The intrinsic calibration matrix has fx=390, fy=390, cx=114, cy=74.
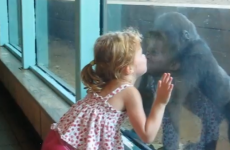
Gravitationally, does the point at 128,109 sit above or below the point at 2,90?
above

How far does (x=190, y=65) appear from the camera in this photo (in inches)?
59.1

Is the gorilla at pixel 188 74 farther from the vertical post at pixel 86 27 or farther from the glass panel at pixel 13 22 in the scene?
the glass panel at pixel 13 22

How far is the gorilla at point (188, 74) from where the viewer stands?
1.40 meters

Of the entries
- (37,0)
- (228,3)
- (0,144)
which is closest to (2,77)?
(37,0)

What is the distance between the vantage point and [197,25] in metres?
1.43

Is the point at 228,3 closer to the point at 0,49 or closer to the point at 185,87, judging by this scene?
the point at 185,87

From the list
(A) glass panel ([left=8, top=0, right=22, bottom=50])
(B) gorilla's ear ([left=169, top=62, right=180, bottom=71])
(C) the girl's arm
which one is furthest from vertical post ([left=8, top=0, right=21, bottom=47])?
(C) the girl's arm

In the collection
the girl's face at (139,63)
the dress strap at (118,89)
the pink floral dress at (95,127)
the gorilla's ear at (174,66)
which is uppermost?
the girl's face at (139,63)

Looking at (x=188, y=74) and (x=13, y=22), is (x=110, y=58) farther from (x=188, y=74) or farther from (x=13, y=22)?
(x=13, y=22)

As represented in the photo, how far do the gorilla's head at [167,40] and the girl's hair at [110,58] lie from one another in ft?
0.67


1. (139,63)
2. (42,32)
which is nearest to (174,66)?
(139,63)

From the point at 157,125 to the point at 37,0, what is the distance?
7.60ft

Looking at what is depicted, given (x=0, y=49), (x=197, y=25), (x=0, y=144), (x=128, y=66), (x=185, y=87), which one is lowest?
(x=0, y=144)

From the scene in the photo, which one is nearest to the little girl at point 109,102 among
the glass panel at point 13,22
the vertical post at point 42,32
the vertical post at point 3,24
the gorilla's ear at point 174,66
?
the gorilla's ear at point 174,66
